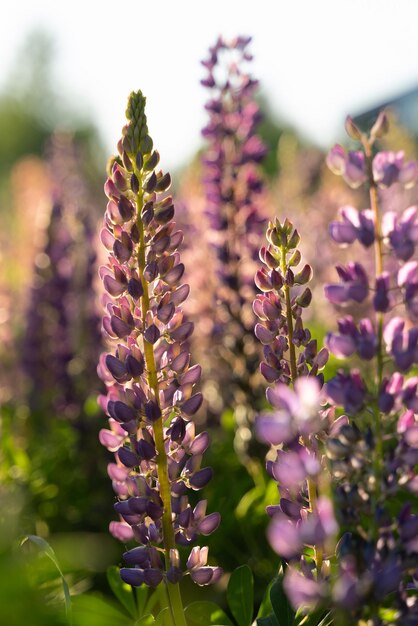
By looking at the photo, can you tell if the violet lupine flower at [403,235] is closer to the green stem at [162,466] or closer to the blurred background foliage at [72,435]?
the green stem at [162,466]

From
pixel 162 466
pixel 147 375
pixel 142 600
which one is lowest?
pixel 142 600

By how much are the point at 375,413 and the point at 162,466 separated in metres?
0.34

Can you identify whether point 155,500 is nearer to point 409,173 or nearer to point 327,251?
point 409,173

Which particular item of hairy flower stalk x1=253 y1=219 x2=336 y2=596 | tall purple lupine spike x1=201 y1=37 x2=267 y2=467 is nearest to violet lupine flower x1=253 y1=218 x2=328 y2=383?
hairy flower stalk x1=253 y1=219 x2=336 y2=596

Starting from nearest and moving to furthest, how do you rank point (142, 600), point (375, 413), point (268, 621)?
1. point (375, 413)
2. point (268, 621)
3. point (142, 600)

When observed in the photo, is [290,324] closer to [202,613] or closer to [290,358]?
[290,358]

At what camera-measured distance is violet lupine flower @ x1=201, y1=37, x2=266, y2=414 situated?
2330 millimetres

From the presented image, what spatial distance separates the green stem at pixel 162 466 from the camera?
107cm

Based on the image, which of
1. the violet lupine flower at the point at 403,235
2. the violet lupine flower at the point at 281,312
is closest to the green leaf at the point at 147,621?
the violet lupine flower at the point at 281,312

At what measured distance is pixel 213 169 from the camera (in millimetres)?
2363

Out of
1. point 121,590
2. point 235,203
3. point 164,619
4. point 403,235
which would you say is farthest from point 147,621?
point 235,203

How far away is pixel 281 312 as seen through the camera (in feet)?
3.59

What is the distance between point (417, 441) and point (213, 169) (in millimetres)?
1610

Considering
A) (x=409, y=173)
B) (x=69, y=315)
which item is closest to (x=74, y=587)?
(x=409, y=173)
